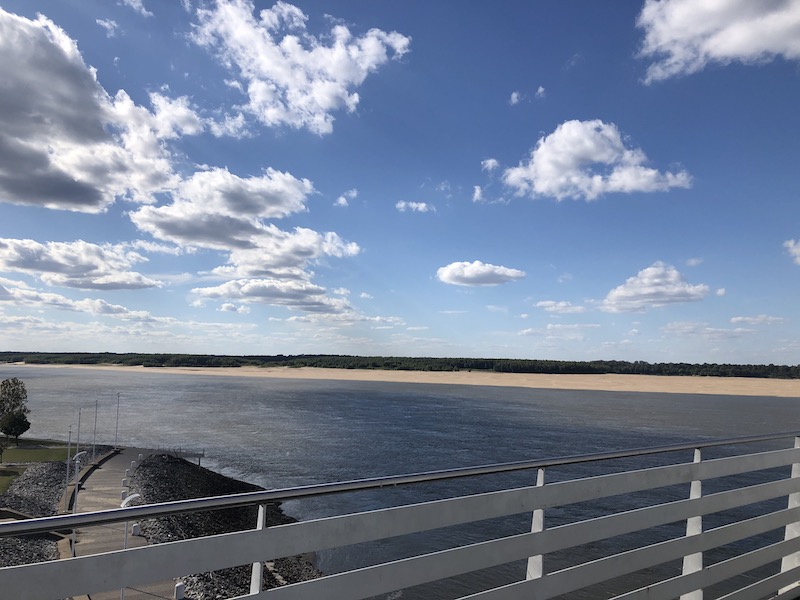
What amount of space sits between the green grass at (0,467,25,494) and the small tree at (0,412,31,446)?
329 inches

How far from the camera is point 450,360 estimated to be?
190 meters

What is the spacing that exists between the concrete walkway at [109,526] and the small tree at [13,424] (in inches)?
324

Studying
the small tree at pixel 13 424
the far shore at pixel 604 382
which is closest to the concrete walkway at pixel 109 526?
the small tree at pixel 13 424

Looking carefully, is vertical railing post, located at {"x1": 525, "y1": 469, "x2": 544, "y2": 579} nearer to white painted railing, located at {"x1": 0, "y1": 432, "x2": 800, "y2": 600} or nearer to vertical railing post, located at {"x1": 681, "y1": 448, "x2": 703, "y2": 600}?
white painted railing, located at {"x1": 0, "y1": 432, "x2": 800, "y2": 600}

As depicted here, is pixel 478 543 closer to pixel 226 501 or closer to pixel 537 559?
pixel 537 559

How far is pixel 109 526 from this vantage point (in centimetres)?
1994

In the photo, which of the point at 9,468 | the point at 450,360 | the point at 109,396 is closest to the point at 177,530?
the point at 9,468

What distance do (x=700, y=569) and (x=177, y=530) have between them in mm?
20458

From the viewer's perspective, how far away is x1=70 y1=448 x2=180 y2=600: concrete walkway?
1416 cm

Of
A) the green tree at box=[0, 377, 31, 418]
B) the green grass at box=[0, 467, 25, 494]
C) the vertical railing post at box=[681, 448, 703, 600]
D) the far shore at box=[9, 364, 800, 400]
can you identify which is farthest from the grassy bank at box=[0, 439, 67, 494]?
the far shore at box=[9, 364, 800, 400]

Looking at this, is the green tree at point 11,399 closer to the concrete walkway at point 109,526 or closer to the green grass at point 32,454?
the green grass at point 32,454

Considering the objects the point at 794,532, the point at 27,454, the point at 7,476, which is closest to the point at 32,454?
the point at 27,454

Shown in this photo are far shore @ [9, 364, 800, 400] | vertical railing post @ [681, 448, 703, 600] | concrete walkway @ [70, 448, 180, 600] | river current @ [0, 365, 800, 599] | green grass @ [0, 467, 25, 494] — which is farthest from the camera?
far shore @ [9, 364, 800, 400]

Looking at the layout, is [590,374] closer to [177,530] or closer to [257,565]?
[177,530]
